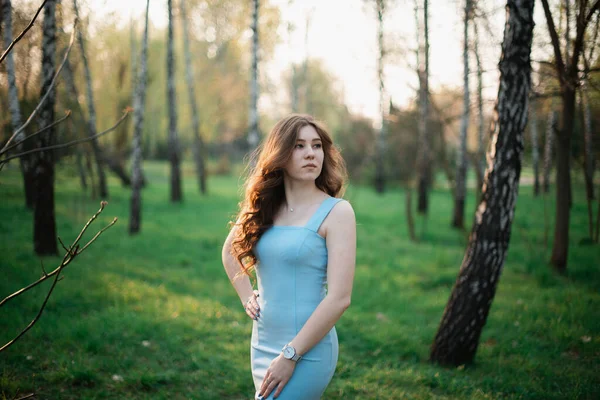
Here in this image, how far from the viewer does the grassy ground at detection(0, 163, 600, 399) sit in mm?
3916

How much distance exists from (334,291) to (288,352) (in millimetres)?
362

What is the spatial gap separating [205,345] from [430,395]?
8.10 ft

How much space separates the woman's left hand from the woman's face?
0.92m

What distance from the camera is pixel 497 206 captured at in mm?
3992

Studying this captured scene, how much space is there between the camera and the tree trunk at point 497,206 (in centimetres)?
384

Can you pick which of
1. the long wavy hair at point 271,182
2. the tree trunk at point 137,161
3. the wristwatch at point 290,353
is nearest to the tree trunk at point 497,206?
the long wavy hair at point 271,182

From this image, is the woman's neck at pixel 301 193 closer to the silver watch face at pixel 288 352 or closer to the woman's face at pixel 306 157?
the woman's face at pixel 306 157

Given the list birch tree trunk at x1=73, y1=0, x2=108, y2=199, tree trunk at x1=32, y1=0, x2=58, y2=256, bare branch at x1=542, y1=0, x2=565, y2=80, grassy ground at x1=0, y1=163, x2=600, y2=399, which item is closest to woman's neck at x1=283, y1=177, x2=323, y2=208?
grassy ground at x1=0, y1=163, x2=600, y2=399

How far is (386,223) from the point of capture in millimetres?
13766

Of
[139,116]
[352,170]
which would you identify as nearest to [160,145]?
[352,170]

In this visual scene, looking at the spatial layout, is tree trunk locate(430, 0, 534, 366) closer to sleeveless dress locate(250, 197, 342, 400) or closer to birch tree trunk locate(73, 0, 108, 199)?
sleeveless dress locate(250, 197, 342, 400)

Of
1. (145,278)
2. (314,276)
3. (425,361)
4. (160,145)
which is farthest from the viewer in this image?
(160,145)

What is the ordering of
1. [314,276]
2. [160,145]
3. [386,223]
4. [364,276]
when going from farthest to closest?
Result: [160,145] < [386,223] < [364,276] < [314,276]

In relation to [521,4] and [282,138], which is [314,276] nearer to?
[282,138]
